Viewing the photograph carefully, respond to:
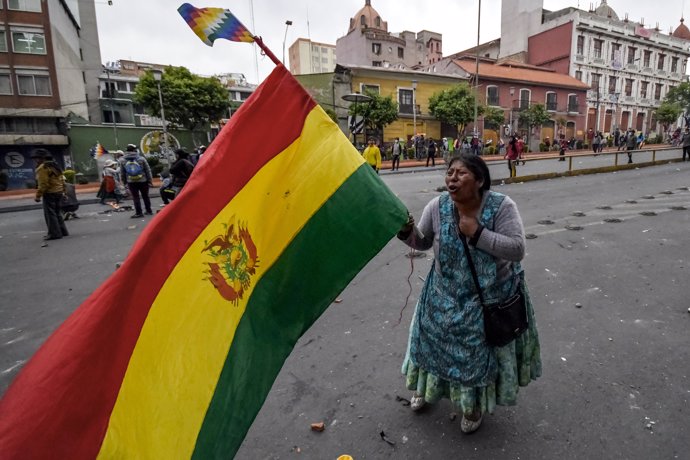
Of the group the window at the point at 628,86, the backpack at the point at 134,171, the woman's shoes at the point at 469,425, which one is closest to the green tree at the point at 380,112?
the backpack at the point at 134,171

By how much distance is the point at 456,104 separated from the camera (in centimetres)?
3244

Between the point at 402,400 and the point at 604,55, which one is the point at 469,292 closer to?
the point at 402,400

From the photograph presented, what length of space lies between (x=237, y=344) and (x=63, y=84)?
3613 cm

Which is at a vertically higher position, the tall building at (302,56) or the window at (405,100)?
the tall building at (302,56)

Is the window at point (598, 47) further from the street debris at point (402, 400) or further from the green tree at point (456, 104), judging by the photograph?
the street debris at point (402, 400)

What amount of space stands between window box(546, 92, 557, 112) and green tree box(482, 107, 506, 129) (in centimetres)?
719

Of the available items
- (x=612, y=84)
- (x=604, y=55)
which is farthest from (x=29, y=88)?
(x=612, y=84)

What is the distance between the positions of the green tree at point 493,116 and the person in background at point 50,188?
33.8 m

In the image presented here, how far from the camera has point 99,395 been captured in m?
1.08

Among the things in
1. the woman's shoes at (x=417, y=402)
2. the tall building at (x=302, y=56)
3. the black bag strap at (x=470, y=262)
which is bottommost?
the woman's shoes at (x=417, y=402)

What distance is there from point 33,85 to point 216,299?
34.8 meters

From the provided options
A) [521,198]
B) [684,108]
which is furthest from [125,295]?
[684,108]

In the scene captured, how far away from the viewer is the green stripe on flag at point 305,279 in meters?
1.44

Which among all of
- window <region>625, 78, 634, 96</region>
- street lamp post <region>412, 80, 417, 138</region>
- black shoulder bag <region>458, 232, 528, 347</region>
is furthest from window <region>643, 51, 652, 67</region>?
black shoulder bag <region>458, 232, 528, 347</region>
